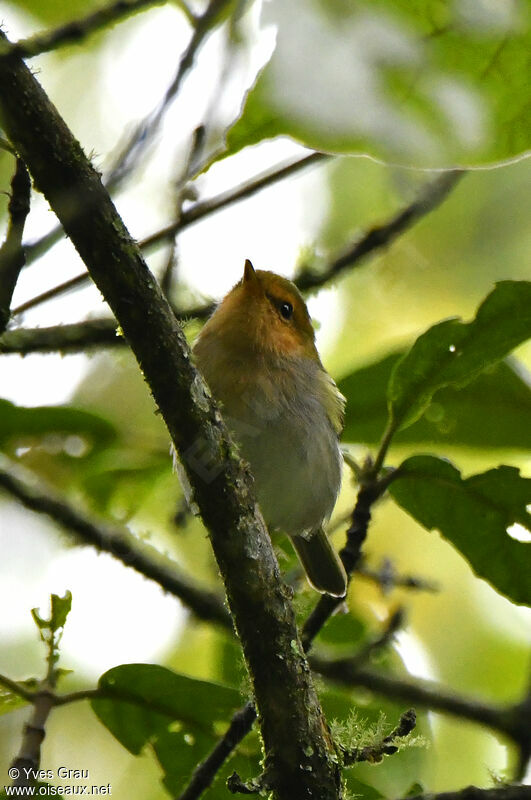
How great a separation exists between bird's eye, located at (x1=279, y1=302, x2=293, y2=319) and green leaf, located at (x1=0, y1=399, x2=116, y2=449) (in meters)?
1.31

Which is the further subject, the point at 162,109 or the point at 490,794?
the point at 162,109

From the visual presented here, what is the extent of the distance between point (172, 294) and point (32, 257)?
2.67 feet

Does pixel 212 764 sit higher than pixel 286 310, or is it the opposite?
pixel 286 310

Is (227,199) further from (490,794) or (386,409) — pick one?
(490,794)

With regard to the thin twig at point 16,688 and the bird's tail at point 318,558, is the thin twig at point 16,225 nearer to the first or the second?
the thin twig at point 16,688

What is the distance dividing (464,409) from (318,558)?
1.70m

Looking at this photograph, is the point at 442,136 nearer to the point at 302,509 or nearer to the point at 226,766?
the point at 226,766

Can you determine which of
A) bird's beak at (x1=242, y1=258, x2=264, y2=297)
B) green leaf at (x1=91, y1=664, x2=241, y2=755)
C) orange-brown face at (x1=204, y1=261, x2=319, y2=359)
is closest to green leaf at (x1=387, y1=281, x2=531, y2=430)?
green leaf at (x1=91, y1=664, x2=241, y2=755)

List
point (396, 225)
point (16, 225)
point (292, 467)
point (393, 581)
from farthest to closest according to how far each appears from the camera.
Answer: point (393, 581) → point (292, 467) → point (396, 225) → point (16, 225)

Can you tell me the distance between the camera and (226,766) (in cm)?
296

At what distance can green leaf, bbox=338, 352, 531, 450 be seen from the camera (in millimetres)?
3213

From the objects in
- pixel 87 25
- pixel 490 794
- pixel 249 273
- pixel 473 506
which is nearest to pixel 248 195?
pixel 249 273

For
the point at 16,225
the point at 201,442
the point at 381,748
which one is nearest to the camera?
the point at 201,442

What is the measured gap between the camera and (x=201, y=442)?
2131mm
